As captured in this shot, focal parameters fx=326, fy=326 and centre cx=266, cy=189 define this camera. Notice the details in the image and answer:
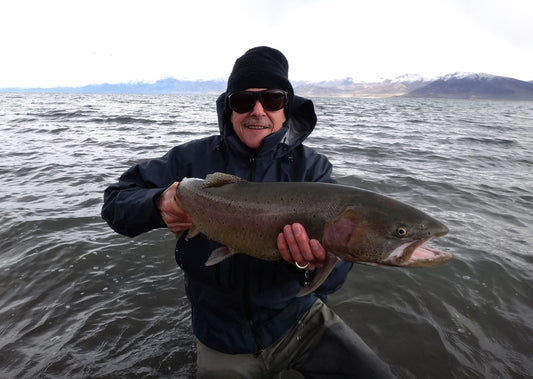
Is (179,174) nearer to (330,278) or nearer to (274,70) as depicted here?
(274,70)

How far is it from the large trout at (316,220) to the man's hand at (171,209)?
0.05 meters

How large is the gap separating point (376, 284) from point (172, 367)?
11.6 ft

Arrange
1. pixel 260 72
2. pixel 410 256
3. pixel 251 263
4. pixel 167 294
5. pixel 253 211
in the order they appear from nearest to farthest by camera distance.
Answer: pixel 410 256, pixel 253 211, pixel 251 263, pixel 260 72, pixel 167 294

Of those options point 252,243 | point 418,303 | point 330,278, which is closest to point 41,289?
point 252,243

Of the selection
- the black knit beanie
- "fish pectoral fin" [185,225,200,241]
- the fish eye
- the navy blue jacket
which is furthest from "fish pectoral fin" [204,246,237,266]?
the black knit beanie

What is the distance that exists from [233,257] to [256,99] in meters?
1.64

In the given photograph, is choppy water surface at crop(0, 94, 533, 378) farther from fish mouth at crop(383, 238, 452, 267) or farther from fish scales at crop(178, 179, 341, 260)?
fish mouth at crop(383, 238, 452, 267)

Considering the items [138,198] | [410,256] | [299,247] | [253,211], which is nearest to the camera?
[410,256]

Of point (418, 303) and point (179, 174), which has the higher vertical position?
point (179, 174)

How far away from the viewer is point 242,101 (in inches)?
136

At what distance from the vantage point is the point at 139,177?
350 centimetres

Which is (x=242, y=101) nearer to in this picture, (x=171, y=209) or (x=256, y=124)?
(x=256, y=124)

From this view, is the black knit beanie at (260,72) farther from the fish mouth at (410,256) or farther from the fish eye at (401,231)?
the fish mouth at (410,256)

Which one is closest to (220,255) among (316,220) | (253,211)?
(253,211)
